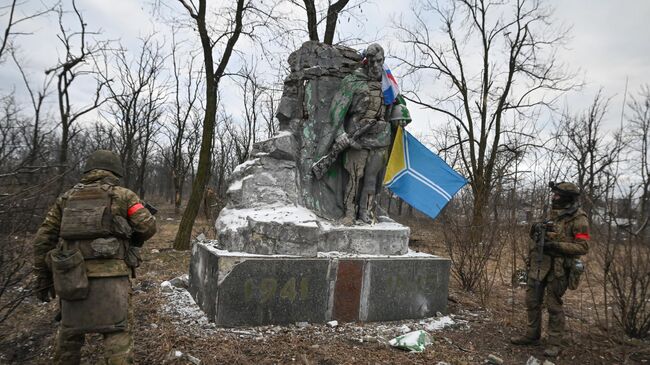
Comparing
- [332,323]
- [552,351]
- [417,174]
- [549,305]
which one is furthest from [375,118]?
[552,351]

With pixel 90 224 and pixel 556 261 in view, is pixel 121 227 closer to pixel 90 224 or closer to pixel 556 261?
pixel 90 224

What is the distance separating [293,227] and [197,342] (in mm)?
1539

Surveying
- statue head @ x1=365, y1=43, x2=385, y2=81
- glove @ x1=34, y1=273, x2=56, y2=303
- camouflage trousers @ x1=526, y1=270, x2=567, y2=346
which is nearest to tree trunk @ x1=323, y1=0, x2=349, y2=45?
statue head @ x1=365, y1=43, x2=385, y2=81

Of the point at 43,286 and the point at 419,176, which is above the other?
the point at 419,176

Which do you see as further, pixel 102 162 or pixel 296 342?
pixel 296 342

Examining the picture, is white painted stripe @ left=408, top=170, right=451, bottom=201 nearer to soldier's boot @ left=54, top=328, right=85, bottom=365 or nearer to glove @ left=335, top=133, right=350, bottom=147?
glove @ left=335, top=133, right=350, bottom=147

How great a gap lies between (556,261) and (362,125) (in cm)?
268

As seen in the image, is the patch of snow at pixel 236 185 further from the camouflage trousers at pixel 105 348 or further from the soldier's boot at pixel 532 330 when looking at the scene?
the soldier's boot at pixel 532 330

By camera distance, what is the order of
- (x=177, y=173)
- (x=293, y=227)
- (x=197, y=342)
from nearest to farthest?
(x=197, y=342) → (x=293, y=227) → (x=177, y=173)

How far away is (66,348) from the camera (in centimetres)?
309

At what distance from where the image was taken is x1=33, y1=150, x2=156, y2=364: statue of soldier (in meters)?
3.00

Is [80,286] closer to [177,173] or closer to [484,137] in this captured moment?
[484,137]

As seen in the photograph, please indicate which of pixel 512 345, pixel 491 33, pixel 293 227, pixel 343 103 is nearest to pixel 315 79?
pixel 343 103

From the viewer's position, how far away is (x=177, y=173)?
20.7 metres
